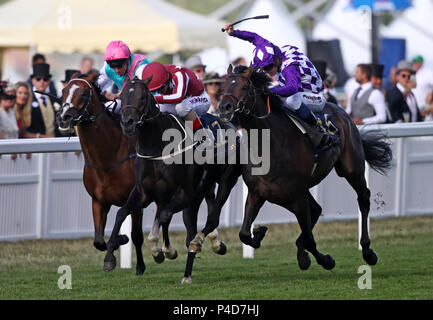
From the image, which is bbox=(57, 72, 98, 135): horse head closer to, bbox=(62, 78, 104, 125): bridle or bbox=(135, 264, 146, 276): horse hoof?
bbox=(62, 78, 104, 125): bridle

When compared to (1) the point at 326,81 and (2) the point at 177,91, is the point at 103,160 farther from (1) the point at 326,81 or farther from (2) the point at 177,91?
(1) the point at 326,81

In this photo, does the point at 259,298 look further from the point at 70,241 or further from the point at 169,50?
the point at 169,50

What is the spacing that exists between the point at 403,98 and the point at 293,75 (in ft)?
16.7

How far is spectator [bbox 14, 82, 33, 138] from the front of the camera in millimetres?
11586

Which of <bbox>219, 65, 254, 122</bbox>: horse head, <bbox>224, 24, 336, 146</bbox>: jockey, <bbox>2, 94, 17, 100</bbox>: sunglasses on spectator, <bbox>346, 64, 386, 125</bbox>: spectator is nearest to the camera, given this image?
<bbox>219, 65, 254, 122</bbox>: horse head

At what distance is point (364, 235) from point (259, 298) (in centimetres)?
199

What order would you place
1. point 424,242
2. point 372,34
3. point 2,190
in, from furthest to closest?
point 372,34 < point 424,242 < point 2,190

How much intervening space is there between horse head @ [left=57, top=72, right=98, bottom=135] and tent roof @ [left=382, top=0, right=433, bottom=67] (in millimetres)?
14540

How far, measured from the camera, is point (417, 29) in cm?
2252

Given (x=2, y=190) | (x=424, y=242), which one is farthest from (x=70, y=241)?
(x=424, y=242)

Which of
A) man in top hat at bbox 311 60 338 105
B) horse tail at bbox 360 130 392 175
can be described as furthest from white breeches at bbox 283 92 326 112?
man in top hat at bbox 311 60 338 105

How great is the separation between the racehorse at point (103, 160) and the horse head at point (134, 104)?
0.56 metres

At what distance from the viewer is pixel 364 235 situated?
30.7ft

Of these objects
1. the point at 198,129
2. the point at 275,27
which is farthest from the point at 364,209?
the point at 275,27
